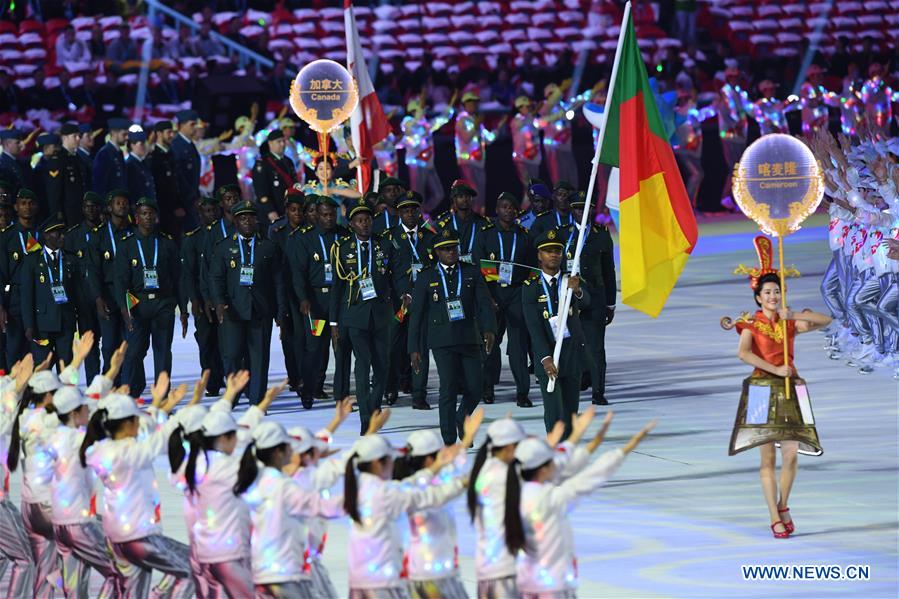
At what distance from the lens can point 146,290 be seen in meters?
18.6

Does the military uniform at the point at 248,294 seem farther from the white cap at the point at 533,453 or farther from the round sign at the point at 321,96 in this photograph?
the white cap at the point at 533,453

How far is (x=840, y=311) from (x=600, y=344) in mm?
4115

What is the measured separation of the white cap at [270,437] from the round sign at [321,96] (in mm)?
10740

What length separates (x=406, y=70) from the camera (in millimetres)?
33750

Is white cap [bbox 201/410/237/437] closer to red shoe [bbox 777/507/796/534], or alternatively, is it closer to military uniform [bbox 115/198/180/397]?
red shoe [bbox 777/507/796/534]

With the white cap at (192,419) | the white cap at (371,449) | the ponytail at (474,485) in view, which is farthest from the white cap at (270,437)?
the ponytail at (474,485)

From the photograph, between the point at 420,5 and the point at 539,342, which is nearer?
the point at 539,342

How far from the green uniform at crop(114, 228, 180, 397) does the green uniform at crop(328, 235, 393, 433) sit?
2.21 m

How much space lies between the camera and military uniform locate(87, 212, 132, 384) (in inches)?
740

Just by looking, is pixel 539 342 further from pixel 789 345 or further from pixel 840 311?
pixel 840 311

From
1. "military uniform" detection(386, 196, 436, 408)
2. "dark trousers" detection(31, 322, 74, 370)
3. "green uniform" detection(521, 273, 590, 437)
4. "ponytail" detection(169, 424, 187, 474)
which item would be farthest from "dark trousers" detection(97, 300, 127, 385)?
"ponytail" detection(169, 424, 187, 474)

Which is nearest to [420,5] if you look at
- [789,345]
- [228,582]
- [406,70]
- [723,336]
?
[406,70]

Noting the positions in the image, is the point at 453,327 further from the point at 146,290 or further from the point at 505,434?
the point at 505,434

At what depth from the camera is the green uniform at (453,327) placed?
619 inches
